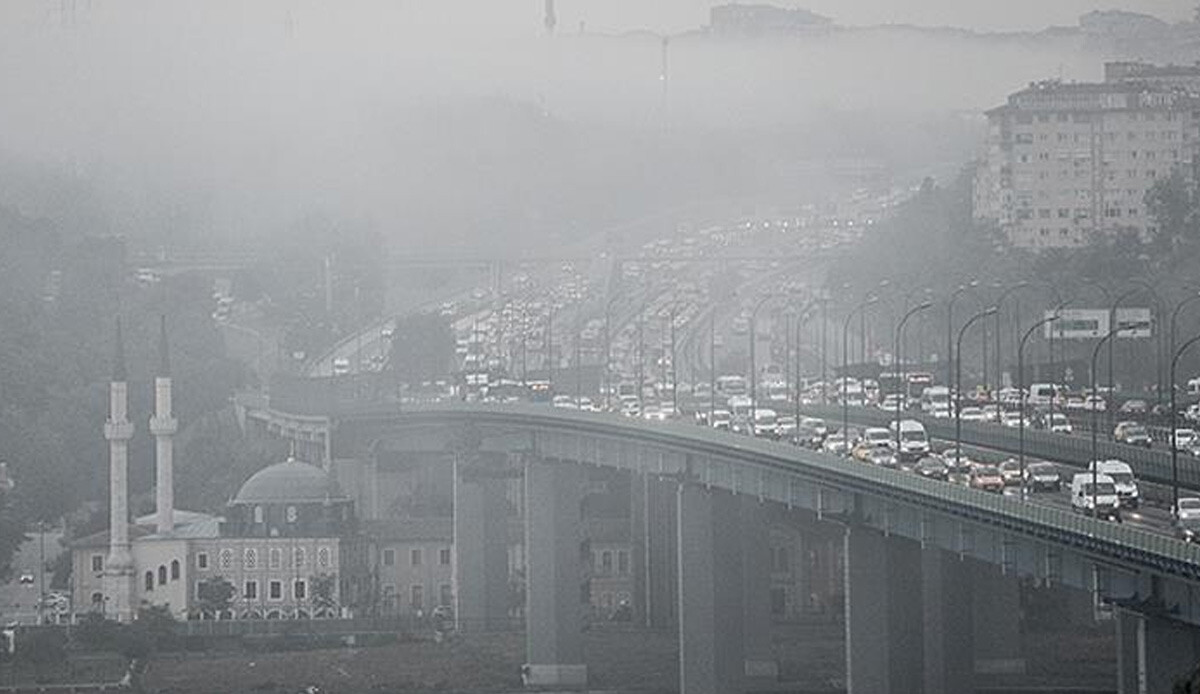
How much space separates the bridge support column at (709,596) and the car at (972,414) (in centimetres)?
462

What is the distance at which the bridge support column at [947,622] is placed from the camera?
4653 cm

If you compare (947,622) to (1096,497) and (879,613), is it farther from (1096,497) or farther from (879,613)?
(1096,497)

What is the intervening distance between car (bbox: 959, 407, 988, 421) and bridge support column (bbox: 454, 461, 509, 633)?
30.4 feet

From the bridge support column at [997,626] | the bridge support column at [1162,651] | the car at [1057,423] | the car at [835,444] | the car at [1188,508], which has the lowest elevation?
the bridge support column at [997,626]

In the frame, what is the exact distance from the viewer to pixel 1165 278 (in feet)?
247

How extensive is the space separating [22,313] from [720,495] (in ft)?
167

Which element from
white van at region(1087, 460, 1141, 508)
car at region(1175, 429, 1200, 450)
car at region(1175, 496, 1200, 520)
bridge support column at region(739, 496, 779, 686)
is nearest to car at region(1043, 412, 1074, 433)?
car at region(1175, 429, 1200, 450)

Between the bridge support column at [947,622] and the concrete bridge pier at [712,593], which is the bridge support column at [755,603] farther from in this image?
the bridge support column at [947,622]

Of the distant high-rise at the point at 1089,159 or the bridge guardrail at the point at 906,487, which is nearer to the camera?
the bridge guardrail at the point at 906,487

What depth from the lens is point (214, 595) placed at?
62.8 m

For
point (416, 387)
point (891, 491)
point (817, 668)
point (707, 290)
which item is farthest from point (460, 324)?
point (891, 491)

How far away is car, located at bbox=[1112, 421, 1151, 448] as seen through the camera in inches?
1820

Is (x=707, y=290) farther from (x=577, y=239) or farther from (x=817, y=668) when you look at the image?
(x=817, y=668)

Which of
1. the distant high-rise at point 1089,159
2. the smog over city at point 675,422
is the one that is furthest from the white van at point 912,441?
the distant high-rise at point 1089,159
